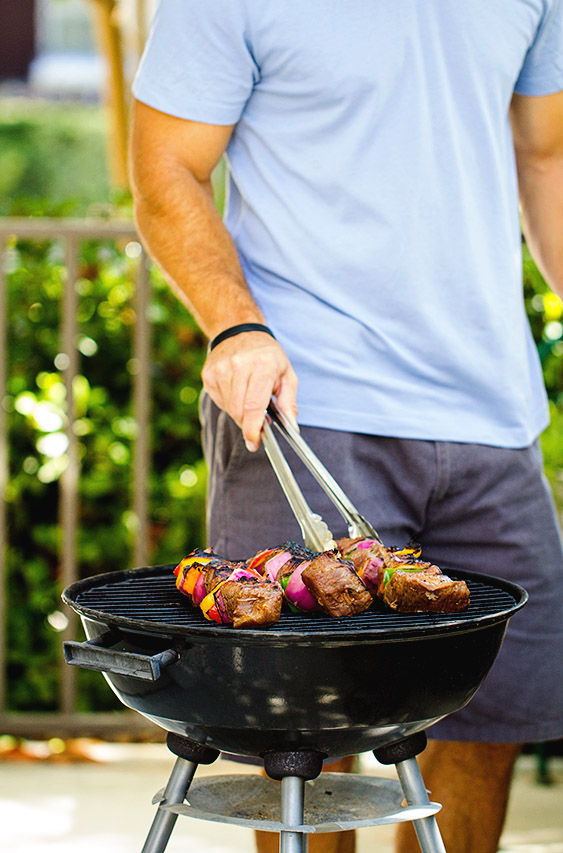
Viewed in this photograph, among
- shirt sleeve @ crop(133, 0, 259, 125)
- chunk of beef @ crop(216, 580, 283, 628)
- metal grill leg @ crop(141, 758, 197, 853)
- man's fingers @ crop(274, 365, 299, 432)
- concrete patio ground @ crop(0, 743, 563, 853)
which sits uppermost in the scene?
shirt sleeve @ crop(133, 0, 259, 125)

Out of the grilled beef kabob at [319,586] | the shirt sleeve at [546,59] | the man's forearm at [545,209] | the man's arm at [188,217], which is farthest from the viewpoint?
the man's forearm at [545,209]

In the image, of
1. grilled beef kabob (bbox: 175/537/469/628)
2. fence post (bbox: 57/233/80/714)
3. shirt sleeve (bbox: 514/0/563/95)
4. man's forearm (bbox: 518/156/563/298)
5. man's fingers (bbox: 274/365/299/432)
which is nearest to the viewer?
grilled beef kabob (bbox: 175/537/469/628)

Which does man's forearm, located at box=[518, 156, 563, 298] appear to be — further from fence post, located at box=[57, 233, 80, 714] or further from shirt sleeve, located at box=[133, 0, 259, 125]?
fence post, located at box=[57, 233, 80, 714]

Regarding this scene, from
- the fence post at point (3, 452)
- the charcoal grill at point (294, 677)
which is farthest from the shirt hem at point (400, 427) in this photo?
the fence post at point (3, 452)

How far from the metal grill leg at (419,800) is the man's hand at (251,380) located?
54 centimetres

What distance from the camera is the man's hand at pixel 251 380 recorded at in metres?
1.60

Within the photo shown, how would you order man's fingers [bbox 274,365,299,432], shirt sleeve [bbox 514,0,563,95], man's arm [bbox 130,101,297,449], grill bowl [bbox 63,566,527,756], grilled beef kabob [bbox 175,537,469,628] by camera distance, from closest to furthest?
grill bowl [bbox 63,566,527,756] < grilled beef kabob [bbox 175,537,469,628] < man's fingers [bbox 274,365,299,432] < man's arm [bbox 130,101,297,449] < shirt sleeve [bbox 514,0,563,95]

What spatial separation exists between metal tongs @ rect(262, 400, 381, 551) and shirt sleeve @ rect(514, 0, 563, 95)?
92cm

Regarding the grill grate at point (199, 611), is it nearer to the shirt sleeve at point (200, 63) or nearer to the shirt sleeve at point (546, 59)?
the shirt sleeve at point (200, 63)

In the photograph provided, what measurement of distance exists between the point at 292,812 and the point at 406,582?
1.12 feet

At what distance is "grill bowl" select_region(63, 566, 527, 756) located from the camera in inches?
51.0

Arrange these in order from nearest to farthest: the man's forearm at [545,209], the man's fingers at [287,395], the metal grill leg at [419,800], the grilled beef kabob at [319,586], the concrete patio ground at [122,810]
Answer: the grilled beef kabob at [319,586] < the metal grill leg at [419,800] < the man's fingers at [287,395] < the man's forearm at [545,209] < the concrete patio ground at [122,810]

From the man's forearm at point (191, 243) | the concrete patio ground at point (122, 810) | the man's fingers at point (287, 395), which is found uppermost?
the man's forearm at point (191, 243)

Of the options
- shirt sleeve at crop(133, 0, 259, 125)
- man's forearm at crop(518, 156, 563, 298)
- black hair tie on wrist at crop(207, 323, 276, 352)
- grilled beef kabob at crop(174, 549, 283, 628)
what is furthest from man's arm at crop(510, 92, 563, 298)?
grilled beef kabob at crop(174, 549, 283, 628)
